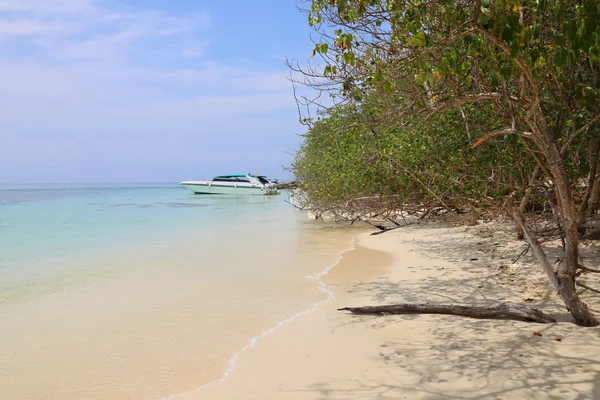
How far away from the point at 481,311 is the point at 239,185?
52053mm

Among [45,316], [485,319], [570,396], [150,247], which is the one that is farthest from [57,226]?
[570,396]

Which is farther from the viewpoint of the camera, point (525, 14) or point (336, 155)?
point (336, 155)

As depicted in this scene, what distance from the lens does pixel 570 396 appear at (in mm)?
3570

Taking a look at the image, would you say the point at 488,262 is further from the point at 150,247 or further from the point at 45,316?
the point at 150,247

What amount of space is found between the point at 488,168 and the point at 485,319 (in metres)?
3.47

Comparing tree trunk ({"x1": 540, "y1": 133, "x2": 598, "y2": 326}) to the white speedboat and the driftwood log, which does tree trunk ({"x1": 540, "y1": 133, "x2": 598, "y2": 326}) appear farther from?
the white speedboat

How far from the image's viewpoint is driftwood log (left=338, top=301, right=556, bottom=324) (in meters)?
5.14

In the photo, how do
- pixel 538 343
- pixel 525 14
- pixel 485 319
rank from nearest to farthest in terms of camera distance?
pixel 538 343, pixel 485 319, pixel 525 14

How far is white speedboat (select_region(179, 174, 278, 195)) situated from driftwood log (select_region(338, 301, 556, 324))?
5001 centimetres

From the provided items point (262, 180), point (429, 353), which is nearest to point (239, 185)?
point (262, 180)

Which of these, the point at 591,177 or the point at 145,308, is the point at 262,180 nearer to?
the point at 145,308

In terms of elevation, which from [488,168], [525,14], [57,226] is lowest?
[57,226]

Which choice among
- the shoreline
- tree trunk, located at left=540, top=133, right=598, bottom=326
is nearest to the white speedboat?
the shoreline

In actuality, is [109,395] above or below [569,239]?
below
